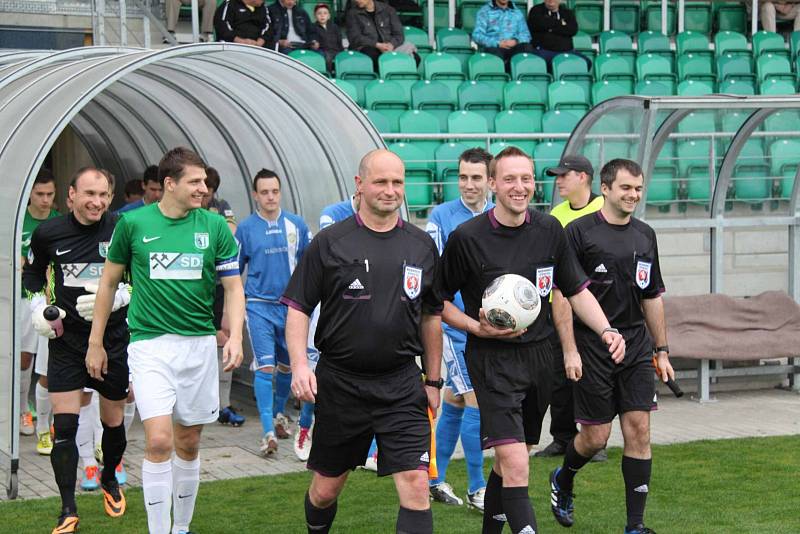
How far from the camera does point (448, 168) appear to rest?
1435 cm

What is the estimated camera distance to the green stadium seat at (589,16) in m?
20.7

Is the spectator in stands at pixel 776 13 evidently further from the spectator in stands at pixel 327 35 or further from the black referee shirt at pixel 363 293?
the black referee shirt at pixel 363 293

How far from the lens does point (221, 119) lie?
38.6 ft

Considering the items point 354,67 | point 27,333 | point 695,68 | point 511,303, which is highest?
point 695,68

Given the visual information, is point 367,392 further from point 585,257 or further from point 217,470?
point 217,470

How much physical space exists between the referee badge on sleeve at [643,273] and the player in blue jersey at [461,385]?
4.01 ft

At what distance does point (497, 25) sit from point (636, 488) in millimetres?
12728

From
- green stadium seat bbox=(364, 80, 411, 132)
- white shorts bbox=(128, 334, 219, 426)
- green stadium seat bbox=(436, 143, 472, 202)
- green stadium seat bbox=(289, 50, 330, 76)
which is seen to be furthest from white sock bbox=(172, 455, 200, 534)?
green stadium seat bbox=(289, 50, 330, 76)

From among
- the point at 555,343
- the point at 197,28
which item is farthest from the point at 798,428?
the point at 197,28

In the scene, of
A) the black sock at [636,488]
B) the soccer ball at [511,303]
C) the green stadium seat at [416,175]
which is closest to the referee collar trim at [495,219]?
the soccer ball at [511,303]

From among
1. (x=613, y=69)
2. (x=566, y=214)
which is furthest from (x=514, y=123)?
(x=566, y=214)

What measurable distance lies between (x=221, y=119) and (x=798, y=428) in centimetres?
604

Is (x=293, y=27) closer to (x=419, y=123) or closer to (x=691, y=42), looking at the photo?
(x=419, y=123)

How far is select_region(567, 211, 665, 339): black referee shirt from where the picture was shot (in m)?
6.86
